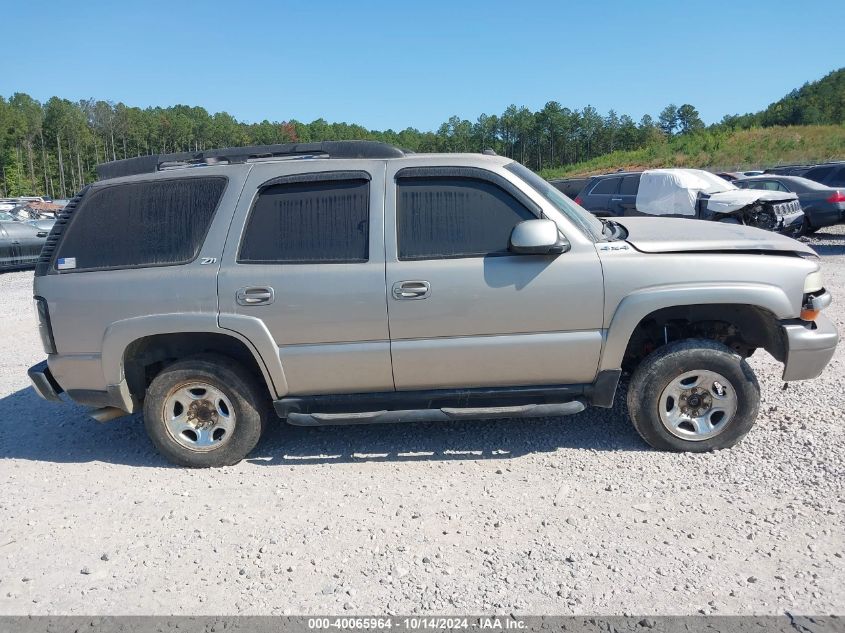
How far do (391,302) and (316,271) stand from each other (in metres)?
0.51

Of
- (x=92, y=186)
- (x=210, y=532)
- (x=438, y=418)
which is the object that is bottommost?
(x=210, y=532)

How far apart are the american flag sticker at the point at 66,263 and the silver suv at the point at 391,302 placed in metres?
0.01

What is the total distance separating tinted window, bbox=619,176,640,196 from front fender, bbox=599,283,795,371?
463 inches

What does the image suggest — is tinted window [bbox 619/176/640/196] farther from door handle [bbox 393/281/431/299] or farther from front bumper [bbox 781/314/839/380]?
door handle [bbox 393/281/431/299]

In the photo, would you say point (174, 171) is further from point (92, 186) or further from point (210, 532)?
point (210, 532)

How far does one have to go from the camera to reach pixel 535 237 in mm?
3861

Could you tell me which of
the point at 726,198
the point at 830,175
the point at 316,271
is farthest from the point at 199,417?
the point at 830,175

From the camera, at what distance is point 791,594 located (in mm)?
2852

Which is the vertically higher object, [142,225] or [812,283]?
[142,225]

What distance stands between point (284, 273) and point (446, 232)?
3.44 feet

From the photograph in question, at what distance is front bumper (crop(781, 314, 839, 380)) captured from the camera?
405 cm

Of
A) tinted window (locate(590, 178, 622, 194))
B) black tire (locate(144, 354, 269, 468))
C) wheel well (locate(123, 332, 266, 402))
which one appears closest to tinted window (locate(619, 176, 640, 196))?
tinted window (locate(590, 178, 622, 194))

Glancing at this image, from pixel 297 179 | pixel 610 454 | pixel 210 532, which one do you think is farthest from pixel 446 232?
pixel 210 532

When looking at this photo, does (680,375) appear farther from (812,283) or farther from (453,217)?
(453,217)
